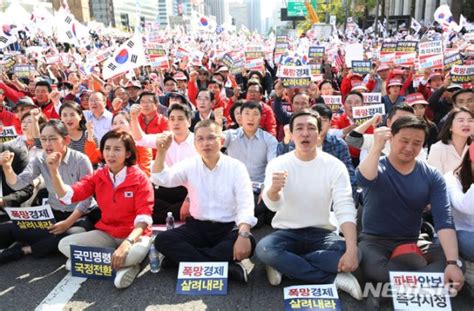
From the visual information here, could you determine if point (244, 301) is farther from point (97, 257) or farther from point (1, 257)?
point (1, 257)

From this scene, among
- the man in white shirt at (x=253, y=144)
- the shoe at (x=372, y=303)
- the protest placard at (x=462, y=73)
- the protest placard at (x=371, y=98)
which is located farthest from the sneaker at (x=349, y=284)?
the protest placard at (x=462, y=73)

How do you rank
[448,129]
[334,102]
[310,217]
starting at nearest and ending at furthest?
[310,217] → [448,129] → [334,102]

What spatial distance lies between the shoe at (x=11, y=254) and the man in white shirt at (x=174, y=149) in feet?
4.67

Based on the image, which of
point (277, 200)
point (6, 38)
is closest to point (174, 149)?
point (277, 200)

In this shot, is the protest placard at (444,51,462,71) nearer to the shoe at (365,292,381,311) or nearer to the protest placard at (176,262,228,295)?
the shoe at (365,292,381,311)

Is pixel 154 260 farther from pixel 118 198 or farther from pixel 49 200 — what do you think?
pixel 49 200

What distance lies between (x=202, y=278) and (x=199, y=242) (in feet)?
1.25

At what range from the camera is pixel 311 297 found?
3141mm

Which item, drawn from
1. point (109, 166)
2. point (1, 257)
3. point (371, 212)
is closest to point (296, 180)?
point (371, 212)

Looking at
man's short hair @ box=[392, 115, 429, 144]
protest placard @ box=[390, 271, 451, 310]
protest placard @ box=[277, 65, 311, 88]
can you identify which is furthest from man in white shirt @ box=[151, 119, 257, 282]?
protest placard @ box=[277, 65, 311, 88]

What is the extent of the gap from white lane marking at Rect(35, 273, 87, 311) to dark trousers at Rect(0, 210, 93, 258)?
404 millimetres

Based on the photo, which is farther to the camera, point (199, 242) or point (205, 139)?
point (199, 242)

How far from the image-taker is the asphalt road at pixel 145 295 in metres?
3.21

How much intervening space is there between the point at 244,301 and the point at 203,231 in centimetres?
79
